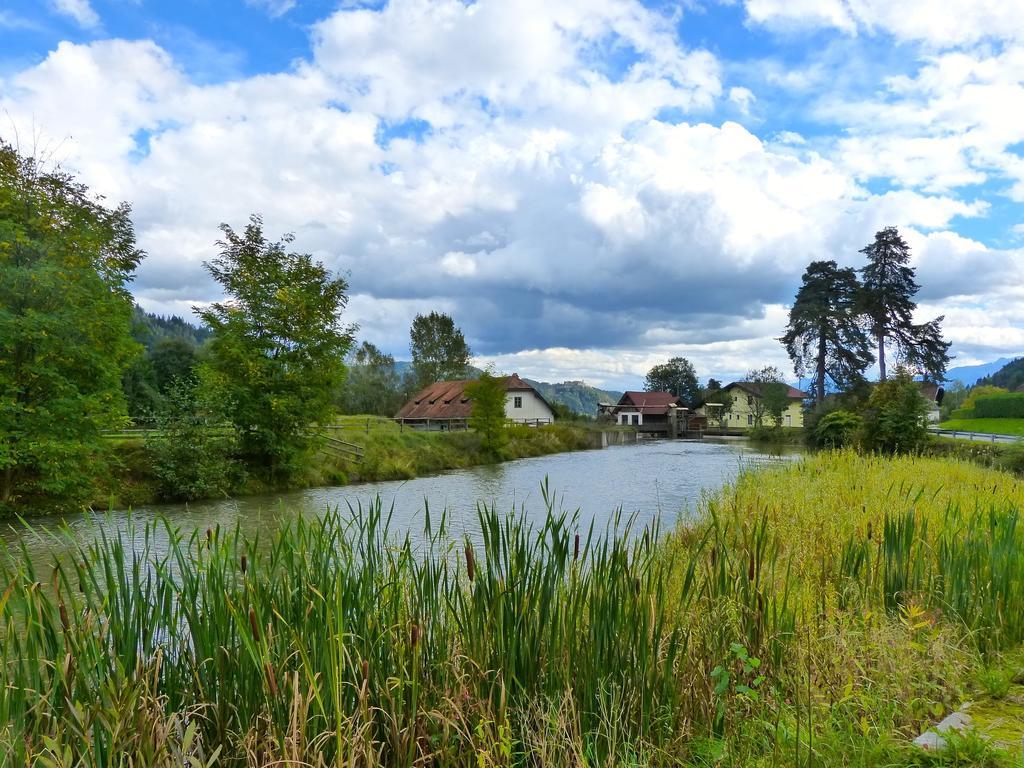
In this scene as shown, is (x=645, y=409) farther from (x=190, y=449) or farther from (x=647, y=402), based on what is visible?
Result: (x=190, y=449)

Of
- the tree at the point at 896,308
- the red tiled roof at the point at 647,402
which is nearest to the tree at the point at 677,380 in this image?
the red tiled roof at the point at 647,402

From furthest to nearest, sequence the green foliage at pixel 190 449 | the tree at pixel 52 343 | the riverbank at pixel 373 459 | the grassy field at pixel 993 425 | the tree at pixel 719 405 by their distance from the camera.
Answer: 1. the tree at pixel 719 405
2. the grassy field at pixel 993 425
3. the green foliage at pixel 190 449
4. the riverbank at pixel 373 459
5. the tree at pixel 52 343

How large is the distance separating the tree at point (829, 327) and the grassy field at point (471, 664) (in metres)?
42.4

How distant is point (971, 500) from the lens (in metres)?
7.62

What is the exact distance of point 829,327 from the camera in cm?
4262

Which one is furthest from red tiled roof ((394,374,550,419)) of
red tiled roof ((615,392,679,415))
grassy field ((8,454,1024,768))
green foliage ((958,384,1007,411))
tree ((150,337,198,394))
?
grassy field ((8,454,1024,768))

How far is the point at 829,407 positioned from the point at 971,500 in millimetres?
35893

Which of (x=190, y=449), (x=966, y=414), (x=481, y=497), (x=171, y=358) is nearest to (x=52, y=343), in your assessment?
(x=190, y=449)

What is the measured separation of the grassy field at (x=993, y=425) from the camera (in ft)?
108

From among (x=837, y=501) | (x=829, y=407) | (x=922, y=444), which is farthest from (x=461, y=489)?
(x=829, y=407)

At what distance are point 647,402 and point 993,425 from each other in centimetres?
4596

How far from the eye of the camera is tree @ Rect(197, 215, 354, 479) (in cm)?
2092

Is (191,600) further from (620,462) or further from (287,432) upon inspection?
(620,462)

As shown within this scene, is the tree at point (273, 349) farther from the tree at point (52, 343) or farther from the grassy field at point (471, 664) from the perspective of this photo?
the grassy field at point (471, 664)
